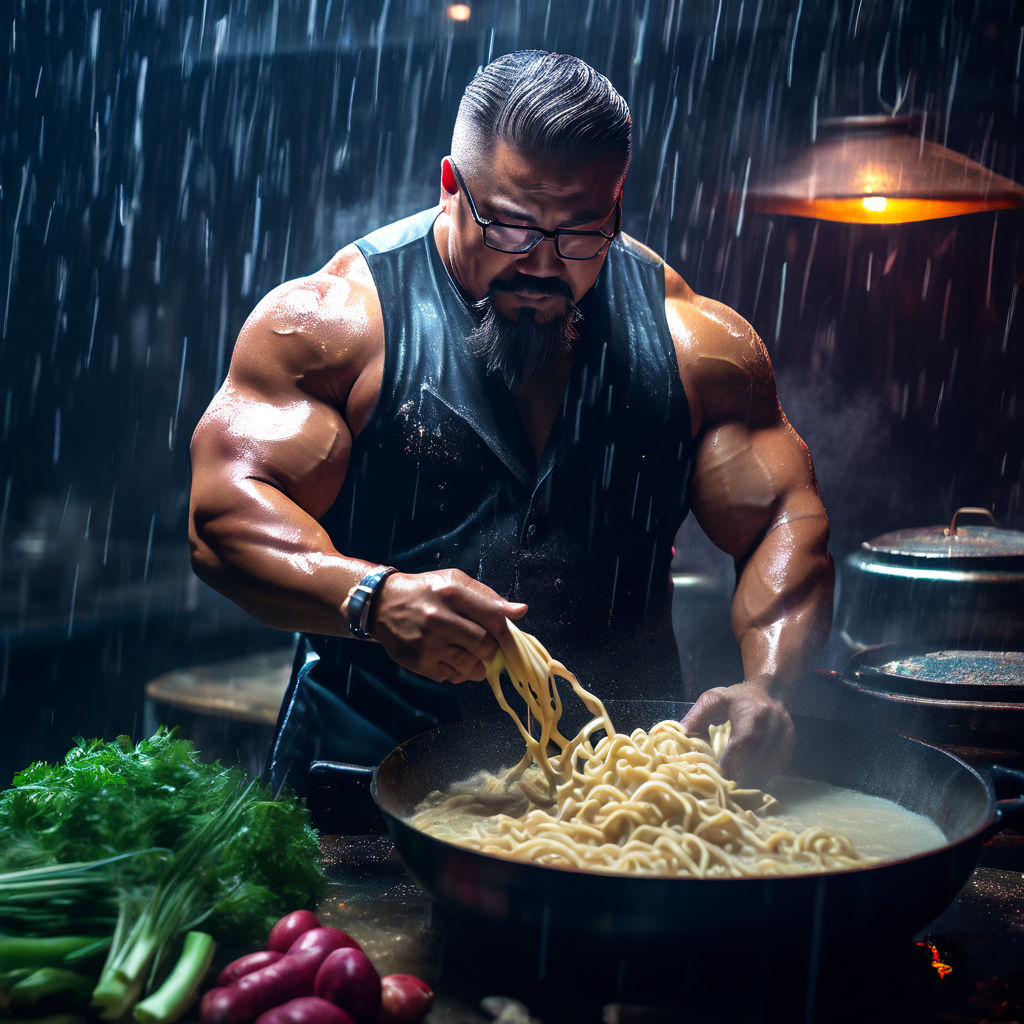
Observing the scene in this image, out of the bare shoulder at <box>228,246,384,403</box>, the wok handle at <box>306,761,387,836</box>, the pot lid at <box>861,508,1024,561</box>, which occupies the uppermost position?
the bare shoulder at <box>228,246,384,403</box>

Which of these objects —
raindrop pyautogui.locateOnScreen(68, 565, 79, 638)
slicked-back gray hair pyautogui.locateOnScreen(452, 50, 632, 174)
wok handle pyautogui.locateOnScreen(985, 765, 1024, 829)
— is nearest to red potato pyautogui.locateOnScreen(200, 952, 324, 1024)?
wok handle pyautogui.locateOnScreen(985, 765, 1024, 829)

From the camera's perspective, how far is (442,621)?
1.97m

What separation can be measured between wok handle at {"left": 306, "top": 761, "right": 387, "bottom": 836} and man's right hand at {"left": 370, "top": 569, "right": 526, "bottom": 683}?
0.25 m

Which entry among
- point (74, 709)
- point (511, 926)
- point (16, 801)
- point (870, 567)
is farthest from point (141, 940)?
point (74, 709)

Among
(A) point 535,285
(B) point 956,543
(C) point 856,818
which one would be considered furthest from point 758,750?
(B) point 956,543

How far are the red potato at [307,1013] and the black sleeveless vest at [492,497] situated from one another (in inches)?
50.7

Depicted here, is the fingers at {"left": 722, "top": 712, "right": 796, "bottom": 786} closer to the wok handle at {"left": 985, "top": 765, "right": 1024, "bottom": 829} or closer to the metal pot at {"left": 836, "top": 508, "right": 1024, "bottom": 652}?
the wok handle at {"left": 985, "top": 765, "right": 1024, "bottom": 829}

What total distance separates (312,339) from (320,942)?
1.50 m

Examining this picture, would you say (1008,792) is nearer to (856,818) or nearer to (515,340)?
(856,818)

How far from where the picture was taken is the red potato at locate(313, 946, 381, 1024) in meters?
1.40

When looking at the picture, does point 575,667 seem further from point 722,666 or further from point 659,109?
point 659,109

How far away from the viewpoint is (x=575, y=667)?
2754mm

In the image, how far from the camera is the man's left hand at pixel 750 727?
215 centimetres

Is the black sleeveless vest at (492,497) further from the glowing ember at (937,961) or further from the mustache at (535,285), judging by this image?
the glowing ember at (937,961)
